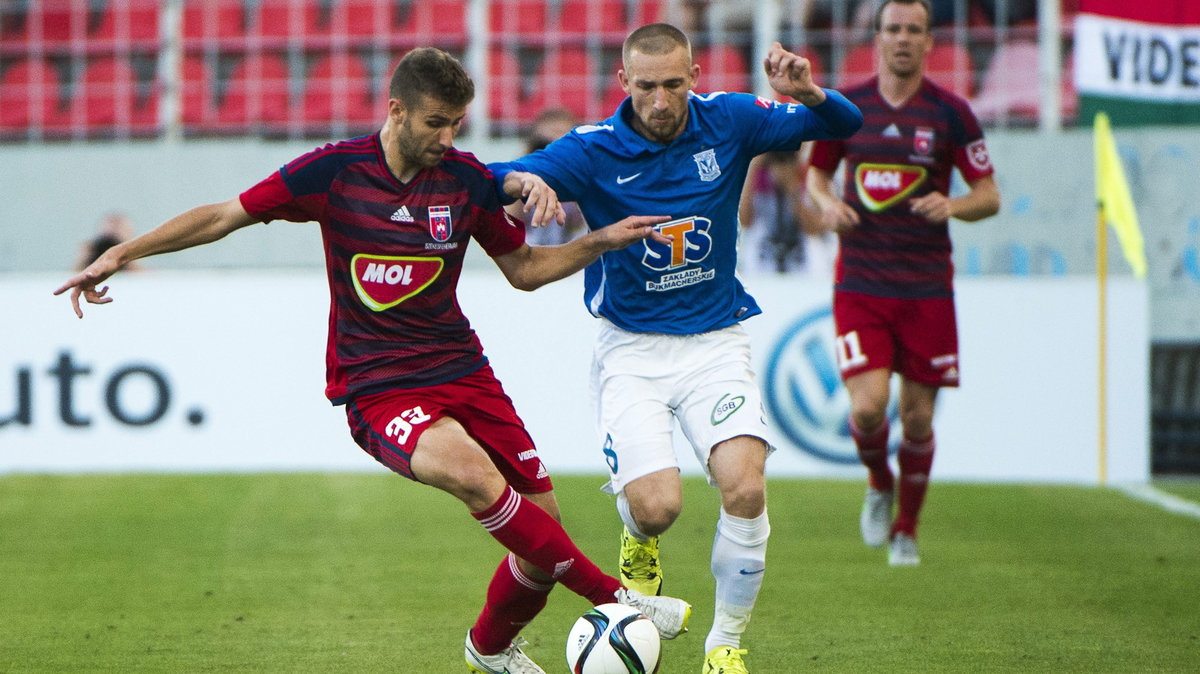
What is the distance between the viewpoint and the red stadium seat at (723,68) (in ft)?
40.9

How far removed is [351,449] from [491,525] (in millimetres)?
5787

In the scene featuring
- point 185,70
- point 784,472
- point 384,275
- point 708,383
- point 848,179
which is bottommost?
point 784,472

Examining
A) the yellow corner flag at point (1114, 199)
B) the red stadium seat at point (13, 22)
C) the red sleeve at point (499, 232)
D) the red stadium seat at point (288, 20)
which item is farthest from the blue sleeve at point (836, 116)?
the red stadium seat at point (13, 22)

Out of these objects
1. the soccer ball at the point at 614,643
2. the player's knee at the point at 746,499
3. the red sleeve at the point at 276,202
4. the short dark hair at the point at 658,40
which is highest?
the short dark hair at the point at 658,40

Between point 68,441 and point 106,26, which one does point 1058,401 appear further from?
point 106,26

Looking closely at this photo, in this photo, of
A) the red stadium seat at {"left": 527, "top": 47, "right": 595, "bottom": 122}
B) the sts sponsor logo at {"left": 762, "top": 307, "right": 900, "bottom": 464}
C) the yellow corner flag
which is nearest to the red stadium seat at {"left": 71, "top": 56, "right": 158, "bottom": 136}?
the red stadium seat at {"left": 527, "top": 47, "right": 595, "bottom": 122}

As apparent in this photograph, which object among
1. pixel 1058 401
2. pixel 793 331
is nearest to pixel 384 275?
pixel 793 331

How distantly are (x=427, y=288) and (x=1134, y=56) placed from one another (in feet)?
24.5

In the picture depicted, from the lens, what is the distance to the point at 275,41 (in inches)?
529

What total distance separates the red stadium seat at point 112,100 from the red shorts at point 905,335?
809 centimetres

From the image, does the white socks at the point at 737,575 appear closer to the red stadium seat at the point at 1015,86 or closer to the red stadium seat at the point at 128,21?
the red stadium seat at the point at 1015,86

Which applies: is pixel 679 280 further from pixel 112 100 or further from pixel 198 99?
pixel 112 100

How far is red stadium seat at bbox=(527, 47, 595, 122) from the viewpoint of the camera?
13.0 metres

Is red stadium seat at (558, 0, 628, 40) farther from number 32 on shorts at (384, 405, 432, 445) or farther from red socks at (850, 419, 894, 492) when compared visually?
number 32 on shorts at (384, 405, 432, 445)
